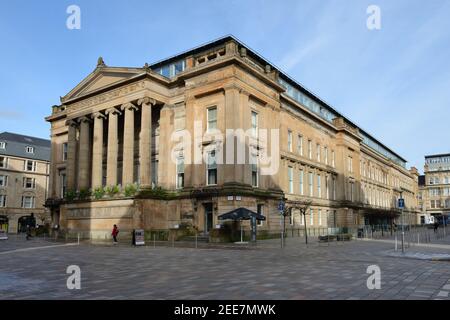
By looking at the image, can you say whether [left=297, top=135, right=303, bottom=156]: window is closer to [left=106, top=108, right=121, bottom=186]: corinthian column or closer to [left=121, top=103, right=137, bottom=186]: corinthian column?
[left=121, top=103, right=137, bottom=186]: corinthian column

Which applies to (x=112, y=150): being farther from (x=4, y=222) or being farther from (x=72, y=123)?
(x=4, y=222)

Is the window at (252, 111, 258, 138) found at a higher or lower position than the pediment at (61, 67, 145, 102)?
lower

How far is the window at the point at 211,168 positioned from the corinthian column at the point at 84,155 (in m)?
15.2

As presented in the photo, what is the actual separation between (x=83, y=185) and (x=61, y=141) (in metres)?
15.2

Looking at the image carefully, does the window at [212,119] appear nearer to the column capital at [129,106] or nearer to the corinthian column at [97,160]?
the column capital at [129,106]

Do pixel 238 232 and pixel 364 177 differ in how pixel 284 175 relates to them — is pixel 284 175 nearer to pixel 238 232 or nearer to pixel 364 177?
pixel 238 232

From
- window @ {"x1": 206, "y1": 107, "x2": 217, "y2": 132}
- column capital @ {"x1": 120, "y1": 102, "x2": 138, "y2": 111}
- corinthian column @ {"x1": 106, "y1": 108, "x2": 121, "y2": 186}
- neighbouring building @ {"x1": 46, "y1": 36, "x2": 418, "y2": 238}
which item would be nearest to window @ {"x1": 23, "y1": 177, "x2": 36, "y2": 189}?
neighbouring building @ {"x1": 46, "y1": 36, "x2": 418, "y2": 238}

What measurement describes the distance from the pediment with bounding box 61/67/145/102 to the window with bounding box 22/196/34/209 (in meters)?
36.1

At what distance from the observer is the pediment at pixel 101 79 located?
39.6 metres

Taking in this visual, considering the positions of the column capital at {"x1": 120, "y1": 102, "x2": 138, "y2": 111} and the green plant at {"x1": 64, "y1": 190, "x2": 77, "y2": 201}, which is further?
the green plant at {"x1": 64, "y1": 190, "x2": 77, "y2": 201}

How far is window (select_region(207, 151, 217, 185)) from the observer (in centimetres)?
3584

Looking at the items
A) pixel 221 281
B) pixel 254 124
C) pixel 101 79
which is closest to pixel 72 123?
pixel 101 79

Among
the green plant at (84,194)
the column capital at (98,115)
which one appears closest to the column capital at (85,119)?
the column capital at (98,115)

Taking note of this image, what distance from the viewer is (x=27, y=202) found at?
75000mm
